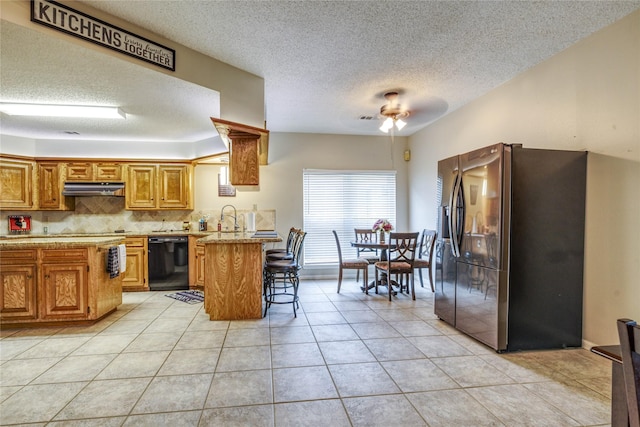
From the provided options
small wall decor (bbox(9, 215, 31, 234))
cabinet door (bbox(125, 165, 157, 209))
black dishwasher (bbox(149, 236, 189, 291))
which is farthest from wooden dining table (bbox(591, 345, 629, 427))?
small wall decor (bbox(9, 215, 31, 234))

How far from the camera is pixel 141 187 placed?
5.20 meters

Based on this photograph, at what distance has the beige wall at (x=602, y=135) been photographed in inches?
94.0

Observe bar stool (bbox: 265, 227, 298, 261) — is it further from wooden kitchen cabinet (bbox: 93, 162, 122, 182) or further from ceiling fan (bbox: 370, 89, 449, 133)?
wooden kitchen cabinet (bbox: 93, 162, 122, 182)

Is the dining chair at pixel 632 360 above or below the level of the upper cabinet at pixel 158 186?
below

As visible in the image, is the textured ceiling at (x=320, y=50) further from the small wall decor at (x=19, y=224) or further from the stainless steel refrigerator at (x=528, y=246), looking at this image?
the small wall decor at (x=19, y=224)

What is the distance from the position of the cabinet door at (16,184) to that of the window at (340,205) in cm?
439

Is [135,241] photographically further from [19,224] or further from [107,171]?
[19,224]

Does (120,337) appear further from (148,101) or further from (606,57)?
(606,57)

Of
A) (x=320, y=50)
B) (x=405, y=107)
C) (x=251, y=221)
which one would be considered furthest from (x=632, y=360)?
(x=251, y=221)

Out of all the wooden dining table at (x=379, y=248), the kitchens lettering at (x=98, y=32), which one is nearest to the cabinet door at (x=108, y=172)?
the kitchens lettering at (x=98, y=32)

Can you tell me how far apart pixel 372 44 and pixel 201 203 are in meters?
3.98

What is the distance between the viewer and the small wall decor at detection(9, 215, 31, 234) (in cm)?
501

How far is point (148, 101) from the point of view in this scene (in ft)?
11.4

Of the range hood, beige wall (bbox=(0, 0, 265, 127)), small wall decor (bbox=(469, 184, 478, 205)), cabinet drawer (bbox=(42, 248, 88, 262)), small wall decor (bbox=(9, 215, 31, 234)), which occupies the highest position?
beige wall (bbox=(0, 0, 265, 127))
